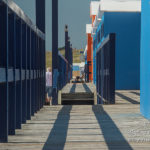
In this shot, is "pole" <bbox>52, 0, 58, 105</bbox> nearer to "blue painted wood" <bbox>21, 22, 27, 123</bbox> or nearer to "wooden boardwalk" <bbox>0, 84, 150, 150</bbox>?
"wooden boardwalk" <bbox>0, 84, 150, 150</bbox>

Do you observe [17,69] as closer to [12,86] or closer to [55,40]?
[12,86]

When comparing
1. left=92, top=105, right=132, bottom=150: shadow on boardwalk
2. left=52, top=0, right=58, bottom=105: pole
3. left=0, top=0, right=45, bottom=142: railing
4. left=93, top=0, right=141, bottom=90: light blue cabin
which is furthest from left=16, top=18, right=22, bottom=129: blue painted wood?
left=93, top=0, right=141, bottom=90: light blue cabin

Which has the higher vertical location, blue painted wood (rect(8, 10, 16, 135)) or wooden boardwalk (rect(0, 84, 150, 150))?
blue painted wood (rect(8, 10, 16, 135))

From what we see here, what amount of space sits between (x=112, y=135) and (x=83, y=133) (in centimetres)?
48

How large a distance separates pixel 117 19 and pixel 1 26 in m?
15.4

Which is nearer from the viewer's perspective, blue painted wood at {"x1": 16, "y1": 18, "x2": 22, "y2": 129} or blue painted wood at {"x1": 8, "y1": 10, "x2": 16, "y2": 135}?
blue painted wood at {"x1": 8, "y1": 10, "x2": 16, "y2": 135}

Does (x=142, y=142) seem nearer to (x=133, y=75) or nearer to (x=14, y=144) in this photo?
(x=14, y=144)

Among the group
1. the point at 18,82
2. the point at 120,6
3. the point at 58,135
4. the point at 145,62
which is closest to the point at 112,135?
the point at 58,135

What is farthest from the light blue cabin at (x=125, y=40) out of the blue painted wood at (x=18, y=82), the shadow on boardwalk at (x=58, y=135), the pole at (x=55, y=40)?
the blue painted wood at (x=18, y=82)

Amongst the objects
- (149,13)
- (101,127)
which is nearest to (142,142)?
(101,127)

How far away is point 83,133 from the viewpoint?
16.7 feet

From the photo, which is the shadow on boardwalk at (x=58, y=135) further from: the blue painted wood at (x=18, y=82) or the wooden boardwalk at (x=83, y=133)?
the blue painted wood at (x=18, y=82)

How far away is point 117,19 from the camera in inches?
752

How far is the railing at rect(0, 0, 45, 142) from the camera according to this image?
4352 mm
